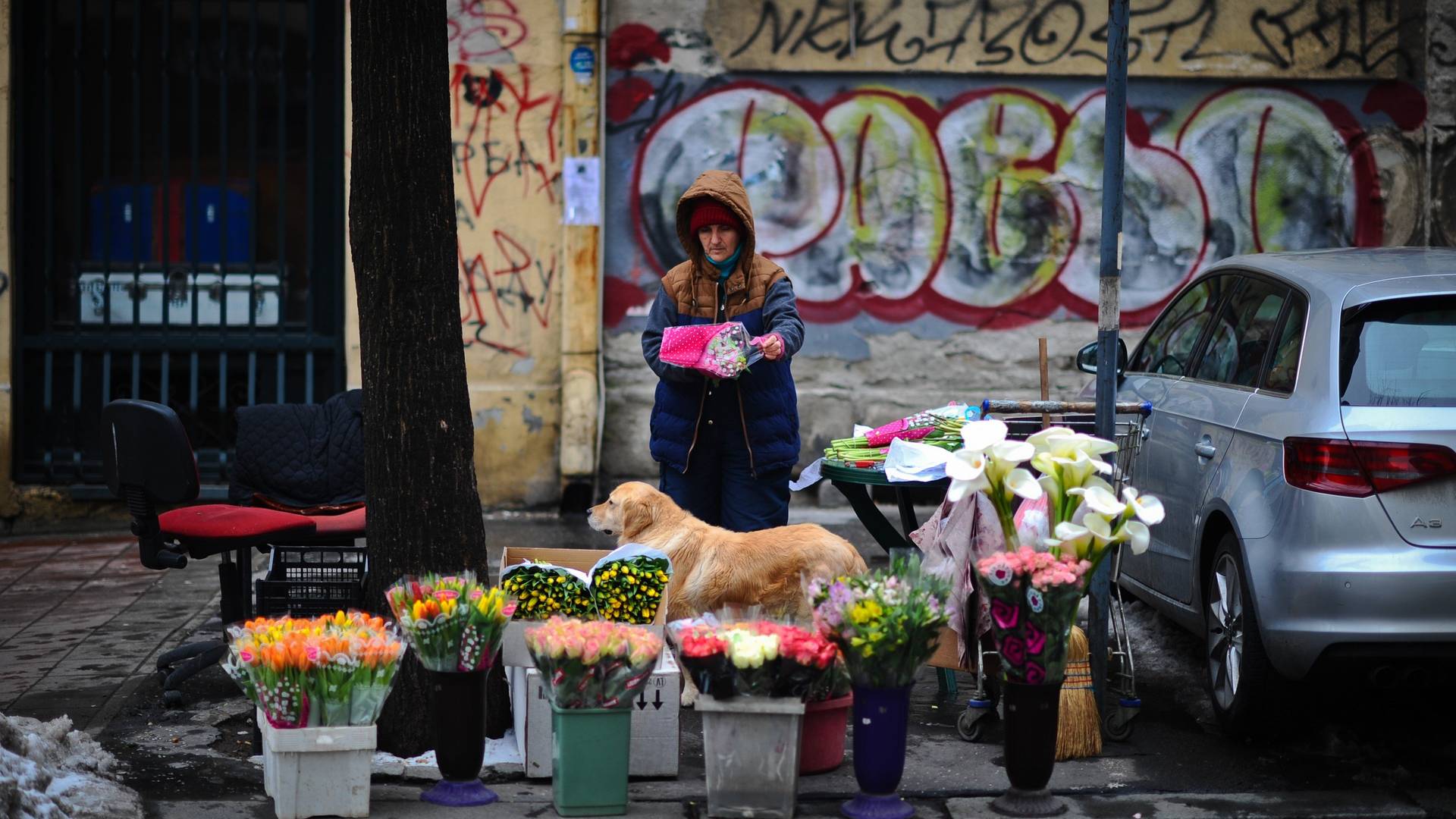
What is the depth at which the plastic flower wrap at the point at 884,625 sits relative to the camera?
14.4ft

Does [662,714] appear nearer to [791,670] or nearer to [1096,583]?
[791,670]

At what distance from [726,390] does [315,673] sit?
2.36 meters

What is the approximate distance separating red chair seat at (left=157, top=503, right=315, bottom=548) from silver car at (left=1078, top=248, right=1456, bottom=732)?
3.42 meters

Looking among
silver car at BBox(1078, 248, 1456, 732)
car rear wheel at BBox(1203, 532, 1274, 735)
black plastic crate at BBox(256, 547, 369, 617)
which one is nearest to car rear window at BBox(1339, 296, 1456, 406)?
silver car at BBox(1078, 248, 1456, 732)

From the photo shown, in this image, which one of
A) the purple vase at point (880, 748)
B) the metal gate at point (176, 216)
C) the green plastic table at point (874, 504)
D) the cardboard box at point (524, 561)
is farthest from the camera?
the metal gate at point (176, 216)

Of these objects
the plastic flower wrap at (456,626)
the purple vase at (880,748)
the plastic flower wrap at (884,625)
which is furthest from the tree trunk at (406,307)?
the purple vase at (880,748)

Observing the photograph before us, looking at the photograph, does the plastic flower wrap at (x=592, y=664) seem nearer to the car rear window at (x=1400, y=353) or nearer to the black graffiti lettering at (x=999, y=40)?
the car rear window at (x=1400, y=353)

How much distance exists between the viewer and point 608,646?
176 inches

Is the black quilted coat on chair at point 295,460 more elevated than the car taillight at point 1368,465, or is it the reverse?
the car taillight at point 1368,465

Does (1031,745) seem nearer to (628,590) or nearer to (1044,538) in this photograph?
(1044,538)

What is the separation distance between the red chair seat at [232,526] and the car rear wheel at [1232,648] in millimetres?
3410

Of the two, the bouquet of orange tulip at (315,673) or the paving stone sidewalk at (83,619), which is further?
the paving stone sidewalk at (83,619)

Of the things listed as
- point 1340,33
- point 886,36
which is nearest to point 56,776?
point 886,36

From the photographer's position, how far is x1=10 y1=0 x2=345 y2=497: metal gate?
972 centimetres
